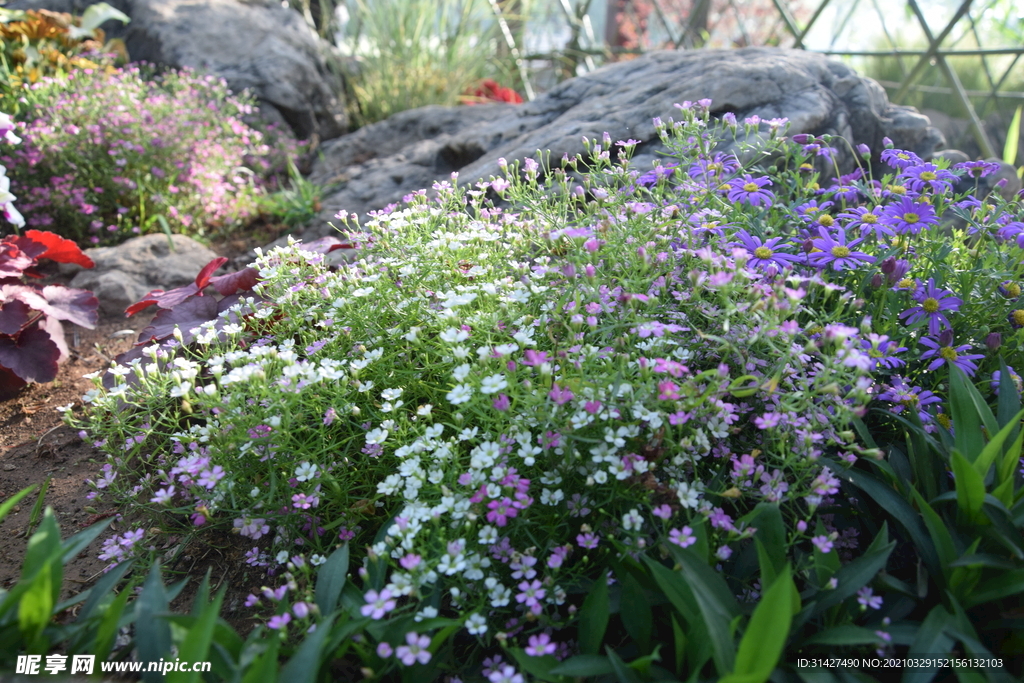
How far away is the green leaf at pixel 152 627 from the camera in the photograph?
3.76ft

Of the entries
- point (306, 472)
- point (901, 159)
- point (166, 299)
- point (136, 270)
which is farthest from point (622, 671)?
point (136, 270)

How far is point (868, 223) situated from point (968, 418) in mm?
642

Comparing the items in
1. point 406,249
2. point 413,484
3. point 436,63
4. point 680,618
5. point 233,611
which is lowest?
point 233,611

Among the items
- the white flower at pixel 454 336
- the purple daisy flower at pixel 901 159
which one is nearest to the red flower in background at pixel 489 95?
the purple daisy flower at pixel 901 159

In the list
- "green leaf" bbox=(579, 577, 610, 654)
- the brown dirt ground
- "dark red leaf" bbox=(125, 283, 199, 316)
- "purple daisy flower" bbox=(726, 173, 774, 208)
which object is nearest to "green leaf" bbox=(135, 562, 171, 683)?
the brown dirt ground

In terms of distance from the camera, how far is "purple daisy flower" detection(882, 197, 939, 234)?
178 centimetres

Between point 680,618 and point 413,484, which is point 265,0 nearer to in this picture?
point 413,484

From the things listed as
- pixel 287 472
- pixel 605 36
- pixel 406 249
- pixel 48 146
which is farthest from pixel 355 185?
pixel 605 36

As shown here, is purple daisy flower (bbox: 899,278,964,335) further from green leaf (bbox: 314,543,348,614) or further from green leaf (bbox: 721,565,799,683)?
green leaf (bbox: 314,543,348,614)

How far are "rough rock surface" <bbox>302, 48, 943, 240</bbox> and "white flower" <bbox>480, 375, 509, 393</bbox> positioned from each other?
1859 millimetres

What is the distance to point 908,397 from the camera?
1522mm

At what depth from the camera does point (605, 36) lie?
11.6m

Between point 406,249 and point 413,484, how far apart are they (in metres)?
0.83

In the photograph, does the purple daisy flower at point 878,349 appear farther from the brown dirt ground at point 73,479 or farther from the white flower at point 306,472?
the brown dirt ground at point 73,479
